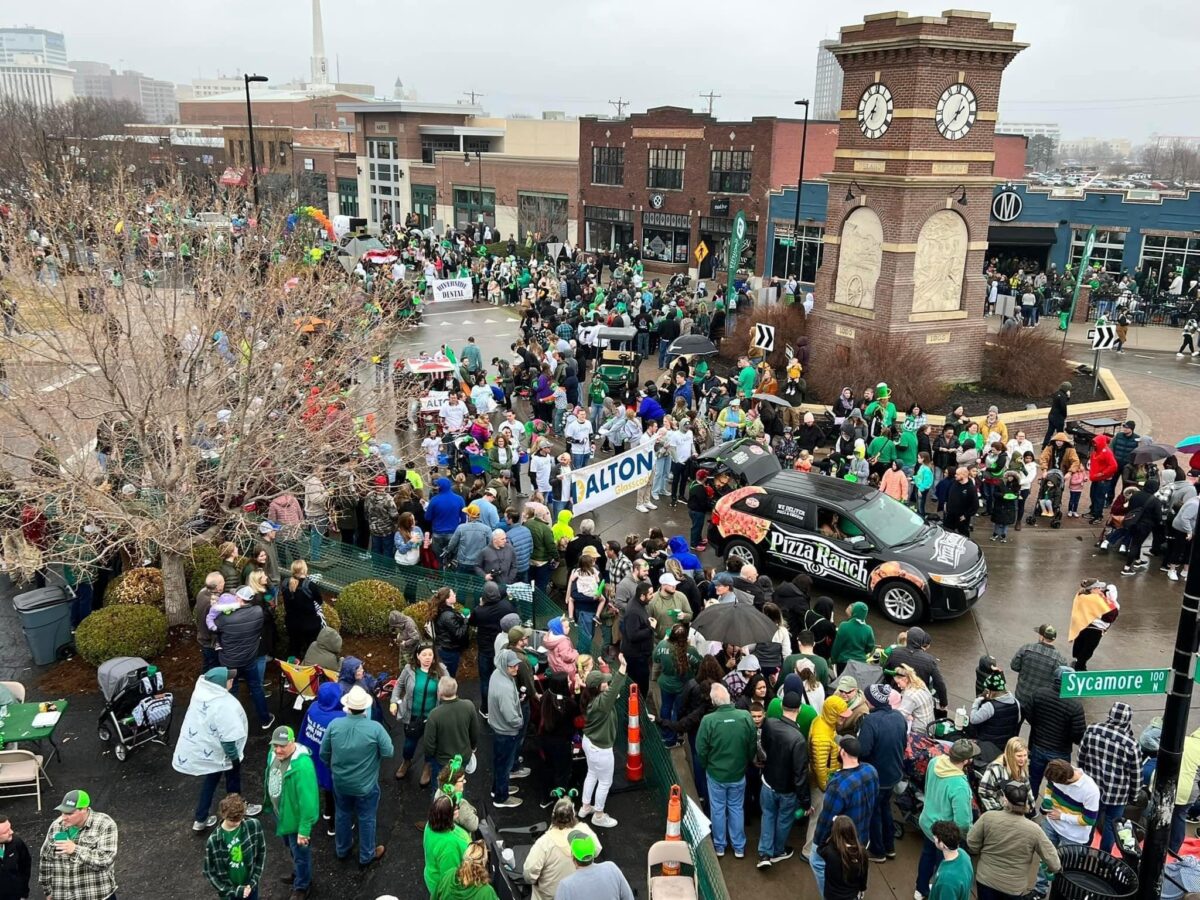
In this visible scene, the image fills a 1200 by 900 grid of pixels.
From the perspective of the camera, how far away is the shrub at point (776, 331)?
2464cm

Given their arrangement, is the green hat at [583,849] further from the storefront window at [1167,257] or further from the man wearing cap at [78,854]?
the storefront window at [1167,257]

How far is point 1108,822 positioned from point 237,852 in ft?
23.0

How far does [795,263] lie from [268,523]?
35163 millimetres

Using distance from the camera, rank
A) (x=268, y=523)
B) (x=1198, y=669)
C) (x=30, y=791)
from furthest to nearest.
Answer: (x=268, y=523), (x=30, y=791), (x=1198, y=669)

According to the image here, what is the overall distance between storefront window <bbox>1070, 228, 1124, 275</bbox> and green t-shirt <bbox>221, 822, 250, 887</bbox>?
1675 inches

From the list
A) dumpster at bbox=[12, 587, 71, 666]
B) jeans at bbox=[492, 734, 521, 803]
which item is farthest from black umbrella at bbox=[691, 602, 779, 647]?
dumpster at bbox=[12, 587, 71, 666]

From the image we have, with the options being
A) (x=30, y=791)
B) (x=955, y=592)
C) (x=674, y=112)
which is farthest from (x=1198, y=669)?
(x=674, y=112)

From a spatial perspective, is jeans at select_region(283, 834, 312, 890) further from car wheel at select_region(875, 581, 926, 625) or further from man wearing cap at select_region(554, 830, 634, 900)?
car wheel at select_region(875, 581, 926, 625)

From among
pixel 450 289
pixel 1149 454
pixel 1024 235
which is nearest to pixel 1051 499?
pixel 1149 454

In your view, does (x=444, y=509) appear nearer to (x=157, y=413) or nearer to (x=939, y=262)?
(x=157, y=413)

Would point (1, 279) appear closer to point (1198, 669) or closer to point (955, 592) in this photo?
point (955, 592)

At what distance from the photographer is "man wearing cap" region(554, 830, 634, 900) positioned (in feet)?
20.8

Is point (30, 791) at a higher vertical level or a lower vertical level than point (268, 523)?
lower

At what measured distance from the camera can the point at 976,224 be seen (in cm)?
2284
